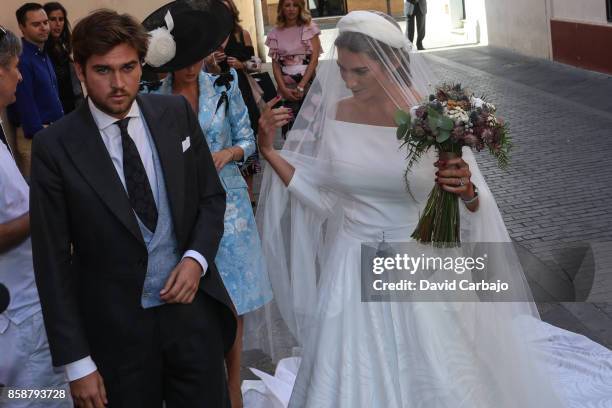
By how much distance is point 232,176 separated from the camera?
5.09m

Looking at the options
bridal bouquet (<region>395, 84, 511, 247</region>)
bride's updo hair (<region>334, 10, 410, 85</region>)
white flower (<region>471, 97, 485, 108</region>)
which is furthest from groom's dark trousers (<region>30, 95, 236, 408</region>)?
white flower (<region>471, 97, 485, 108</region>)

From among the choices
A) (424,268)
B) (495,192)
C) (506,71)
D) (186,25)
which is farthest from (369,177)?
(506,71)

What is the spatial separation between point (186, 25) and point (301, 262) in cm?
144

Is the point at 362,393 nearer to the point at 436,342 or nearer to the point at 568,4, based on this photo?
the point at 436,342

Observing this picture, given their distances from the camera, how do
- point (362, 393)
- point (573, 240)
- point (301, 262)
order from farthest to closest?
point (573, 240) → point (301, 262) → point (362, 393)

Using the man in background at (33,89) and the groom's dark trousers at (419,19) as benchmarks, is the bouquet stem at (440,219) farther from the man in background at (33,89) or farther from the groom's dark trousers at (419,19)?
the groom's dark trousers at (419,19)

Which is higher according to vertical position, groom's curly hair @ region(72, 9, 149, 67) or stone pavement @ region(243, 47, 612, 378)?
groom's curly hair @ region(72, 9, 149, 67)

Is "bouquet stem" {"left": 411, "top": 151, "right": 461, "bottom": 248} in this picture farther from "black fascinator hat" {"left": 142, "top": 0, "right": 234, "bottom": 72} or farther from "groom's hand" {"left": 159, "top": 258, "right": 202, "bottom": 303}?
"black fascinator hat" {"left": 142, "top": 0, "right": 234, "bottom": 72}

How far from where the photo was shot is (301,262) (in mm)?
4965

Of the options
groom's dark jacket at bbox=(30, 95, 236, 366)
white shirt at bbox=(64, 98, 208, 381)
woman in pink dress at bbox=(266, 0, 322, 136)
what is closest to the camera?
groom's dark jacket at bbox=(30, 95, 236, 366)

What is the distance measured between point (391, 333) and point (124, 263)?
4.51ft

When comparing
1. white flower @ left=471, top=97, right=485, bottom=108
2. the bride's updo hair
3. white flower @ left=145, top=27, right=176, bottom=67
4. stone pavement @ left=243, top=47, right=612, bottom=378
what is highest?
white flower @ left=145, top=27, right=176, bottom=67

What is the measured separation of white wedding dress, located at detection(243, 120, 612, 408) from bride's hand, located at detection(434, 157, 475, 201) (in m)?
0.20

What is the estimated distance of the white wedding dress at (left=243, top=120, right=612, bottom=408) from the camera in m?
→ 4.11
